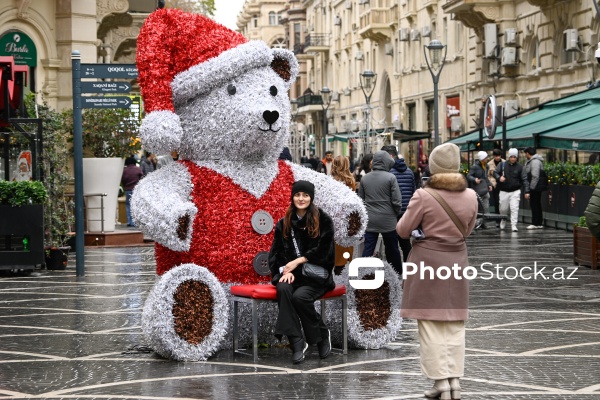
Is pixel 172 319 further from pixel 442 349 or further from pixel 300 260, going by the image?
pixel 442 349

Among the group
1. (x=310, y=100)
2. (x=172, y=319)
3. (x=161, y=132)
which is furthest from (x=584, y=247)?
(x=310, y=100)

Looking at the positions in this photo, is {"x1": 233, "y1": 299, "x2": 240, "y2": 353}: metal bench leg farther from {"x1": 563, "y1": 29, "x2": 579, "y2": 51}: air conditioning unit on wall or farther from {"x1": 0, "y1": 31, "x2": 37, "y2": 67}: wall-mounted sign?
{"x1": 563, "y1": 29, "x2": 579, "y2": 51}: air conditioning unit on wall

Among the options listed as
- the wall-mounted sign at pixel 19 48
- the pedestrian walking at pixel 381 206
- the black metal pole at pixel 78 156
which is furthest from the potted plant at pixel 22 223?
the wall-mounted sign at pixel 19 48

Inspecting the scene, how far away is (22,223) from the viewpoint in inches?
743

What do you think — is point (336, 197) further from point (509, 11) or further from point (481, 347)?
point (509, 11)

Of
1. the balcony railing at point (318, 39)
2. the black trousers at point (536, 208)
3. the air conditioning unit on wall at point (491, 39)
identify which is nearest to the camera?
the black trousers at point (536, 208)

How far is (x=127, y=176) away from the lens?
29.8m

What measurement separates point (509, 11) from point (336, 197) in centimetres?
3243

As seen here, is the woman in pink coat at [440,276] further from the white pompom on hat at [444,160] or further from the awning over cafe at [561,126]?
the awning over cafe at [561,126]

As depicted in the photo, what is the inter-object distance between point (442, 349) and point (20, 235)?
11.2 meters

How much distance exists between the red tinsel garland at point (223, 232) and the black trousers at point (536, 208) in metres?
18.5

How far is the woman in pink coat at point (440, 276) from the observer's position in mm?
9000

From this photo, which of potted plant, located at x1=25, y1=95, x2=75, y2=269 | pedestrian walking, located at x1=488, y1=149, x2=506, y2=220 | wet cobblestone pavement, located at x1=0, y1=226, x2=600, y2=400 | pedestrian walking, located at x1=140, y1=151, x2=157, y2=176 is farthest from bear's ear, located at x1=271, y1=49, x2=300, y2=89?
pedestrian walking, located at x1=140, y1=151, x2=157, y2=176

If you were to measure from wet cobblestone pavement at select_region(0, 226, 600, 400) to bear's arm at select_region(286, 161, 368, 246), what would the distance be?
1.03 meters
